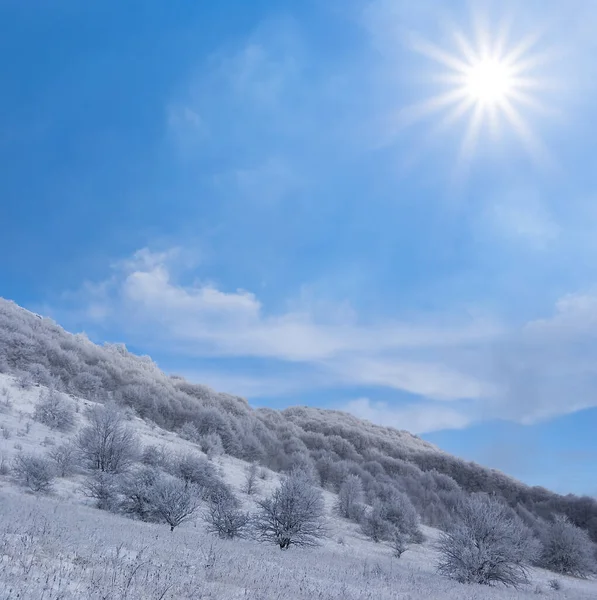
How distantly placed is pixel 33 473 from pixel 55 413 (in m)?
8.45

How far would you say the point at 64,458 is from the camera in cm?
2200

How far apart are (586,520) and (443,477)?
15.0m

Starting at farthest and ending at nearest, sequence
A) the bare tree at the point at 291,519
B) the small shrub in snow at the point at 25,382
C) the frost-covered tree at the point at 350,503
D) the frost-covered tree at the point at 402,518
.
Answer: the frost-covered tree at the point at 350,503 < the frost-covered tree at the point at 402,518 < the small shrub in snow at the point at 25,382 < the bare tree at the point at 291,519

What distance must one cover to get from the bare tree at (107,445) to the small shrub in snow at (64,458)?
665 millimetres

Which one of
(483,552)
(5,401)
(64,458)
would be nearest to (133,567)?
(483,552)

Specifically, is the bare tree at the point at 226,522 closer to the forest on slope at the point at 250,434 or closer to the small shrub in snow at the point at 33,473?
the small shrub in snow at the point at 33,473

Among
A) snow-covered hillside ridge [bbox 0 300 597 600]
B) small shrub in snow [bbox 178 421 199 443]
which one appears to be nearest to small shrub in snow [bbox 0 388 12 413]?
snow-covered hillside ridge [bbox 0 300 597 600]

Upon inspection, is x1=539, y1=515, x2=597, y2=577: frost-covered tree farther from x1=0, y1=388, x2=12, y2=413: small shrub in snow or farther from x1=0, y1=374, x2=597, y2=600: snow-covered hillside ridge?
x1=0, y1=388, x2=12, y2=413: small shrub in snow

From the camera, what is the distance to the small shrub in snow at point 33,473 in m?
18.2

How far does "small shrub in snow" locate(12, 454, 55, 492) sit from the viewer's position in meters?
18.2

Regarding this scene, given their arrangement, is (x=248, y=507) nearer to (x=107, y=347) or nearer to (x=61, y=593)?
(x=61, y=593)

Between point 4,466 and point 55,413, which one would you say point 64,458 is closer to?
point 4,466

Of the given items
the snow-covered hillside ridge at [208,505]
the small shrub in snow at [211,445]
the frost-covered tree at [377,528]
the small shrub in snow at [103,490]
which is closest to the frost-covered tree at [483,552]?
the snow-covered hillside ridge at [208,505]

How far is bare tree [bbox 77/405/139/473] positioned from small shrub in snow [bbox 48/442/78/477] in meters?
0.67
